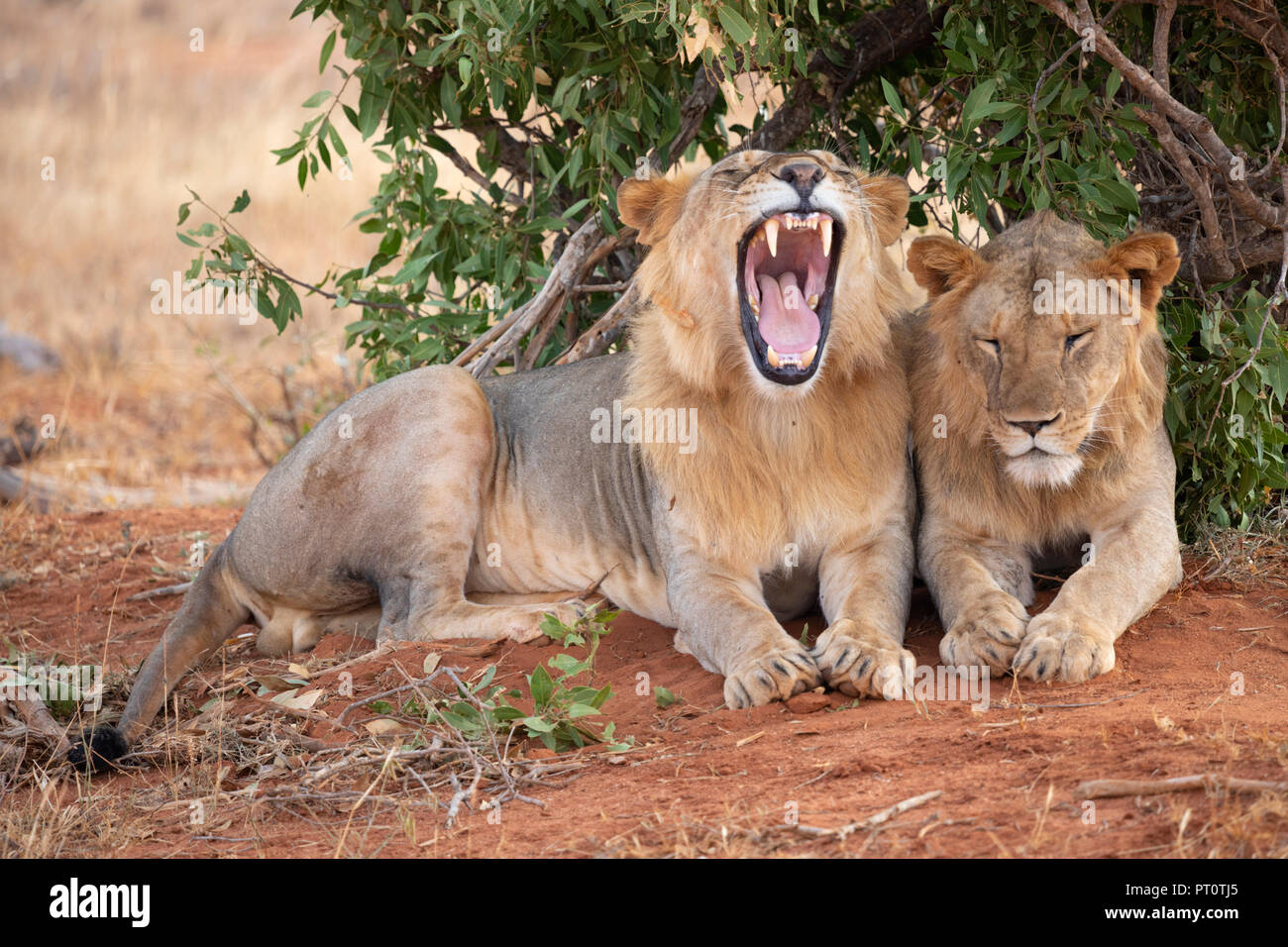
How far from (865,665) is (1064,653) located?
0.48 m

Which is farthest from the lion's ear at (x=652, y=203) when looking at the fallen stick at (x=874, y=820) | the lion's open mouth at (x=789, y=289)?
the fallen stick at (x=874, y=820)

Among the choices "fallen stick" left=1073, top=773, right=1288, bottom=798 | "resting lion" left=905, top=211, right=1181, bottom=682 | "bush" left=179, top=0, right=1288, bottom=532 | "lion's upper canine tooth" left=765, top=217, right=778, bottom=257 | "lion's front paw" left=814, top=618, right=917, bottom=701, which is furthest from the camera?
"bush" left=179, top=0, right=1288, bottom=532

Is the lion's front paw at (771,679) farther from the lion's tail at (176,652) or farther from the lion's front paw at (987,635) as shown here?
the lion's tail at (176,652)

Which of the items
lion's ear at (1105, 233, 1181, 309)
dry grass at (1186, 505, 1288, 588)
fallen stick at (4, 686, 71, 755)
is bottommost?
fallen stick at (4, 686, 71, 755)

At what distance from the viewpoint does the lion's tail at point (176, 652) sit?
3.67 meters

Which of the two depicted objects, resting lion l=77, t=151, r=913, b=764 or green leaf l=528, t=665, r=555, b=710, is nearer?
green leaf l=528, t=665, r=555, b=710

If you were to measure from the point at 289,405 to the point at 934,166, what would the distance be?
187 inches

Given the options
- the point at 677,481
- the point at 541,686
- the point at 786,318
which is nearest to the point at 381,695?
the point at 541,686

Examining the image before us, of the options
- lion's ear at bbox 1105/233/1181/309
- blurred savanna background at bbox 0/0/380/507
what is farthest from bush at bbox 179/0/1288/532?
blurred savanna background at bbox 0/0/380/507

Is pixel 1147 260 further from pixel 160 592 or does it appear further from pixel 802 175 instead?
pixel 160 592

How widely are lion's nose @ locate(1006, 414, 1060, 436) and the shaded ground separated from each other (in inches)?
24.8

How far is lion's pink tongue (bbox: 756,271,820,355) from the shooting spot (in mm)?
4023

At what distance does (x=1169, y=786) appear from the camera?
2543 mm

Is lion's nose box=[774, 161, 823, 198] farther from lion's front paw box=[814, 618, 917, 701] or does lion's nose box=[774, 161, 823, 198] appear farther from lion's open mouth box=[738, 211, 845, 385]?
lion's front paw box=[814, 618, 917, 701]
